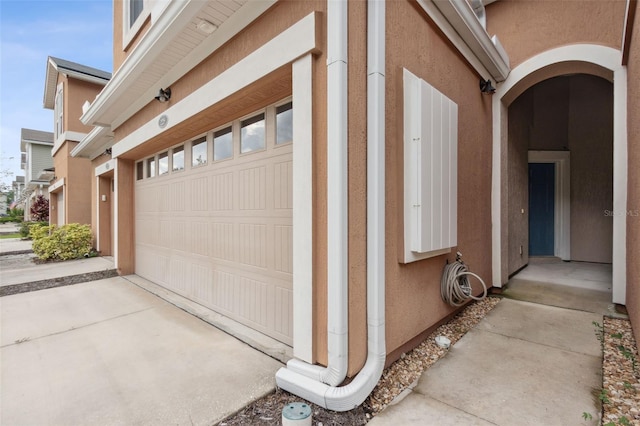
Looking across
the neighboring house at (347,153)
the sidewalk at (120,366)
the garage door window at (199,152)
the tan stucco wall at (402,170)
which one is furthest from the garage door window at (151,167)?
the tan stucco wall at (402,170)

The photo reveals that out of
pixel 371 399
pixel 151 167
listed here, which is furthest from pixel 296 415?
pixel 151 167

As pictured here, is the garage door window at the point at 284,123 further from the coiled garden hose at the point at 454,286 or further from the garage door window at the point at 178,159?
the garage door window at the point at 178,159

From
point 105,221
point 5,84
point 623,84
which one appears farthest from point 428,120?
point 5,84

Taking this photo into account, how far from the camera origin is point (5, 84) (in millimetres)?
15109

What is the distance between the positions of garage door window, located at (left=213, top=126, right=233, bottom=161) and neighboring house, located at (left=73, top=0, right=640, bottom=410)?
0.09 ft

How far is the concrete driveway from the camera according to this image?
7.07ft

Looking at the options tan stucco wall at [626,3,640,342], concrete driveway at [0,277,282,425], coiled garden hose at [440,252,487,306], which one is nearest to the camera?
concrete driveway at [0,277,282,425]

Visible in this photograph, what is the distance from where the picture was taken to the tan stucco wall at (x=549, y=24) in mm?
3871

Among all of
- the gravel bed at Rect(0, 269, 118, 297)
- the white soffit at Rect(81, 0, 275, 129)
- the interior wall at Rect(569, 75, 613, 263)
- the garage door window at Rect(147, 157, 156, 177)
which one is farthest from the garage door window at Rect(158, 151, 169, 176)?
the interior wall at Rect(569, 75, 613, 263)

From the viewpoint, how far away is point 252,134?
3666mm

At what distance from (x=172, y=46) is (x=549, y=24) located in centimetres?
513

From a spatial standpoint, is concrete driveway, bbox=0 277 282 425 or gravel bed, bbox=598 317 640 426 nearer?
gravel bed, bbox=598 317 640 426

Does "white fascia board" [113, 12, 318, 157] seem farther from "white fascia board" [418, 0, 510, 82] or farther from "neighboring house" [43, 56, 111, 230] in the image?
"neighboring house" [43, 56, 111, 230]

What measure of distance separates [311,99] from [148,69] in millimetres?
3283
